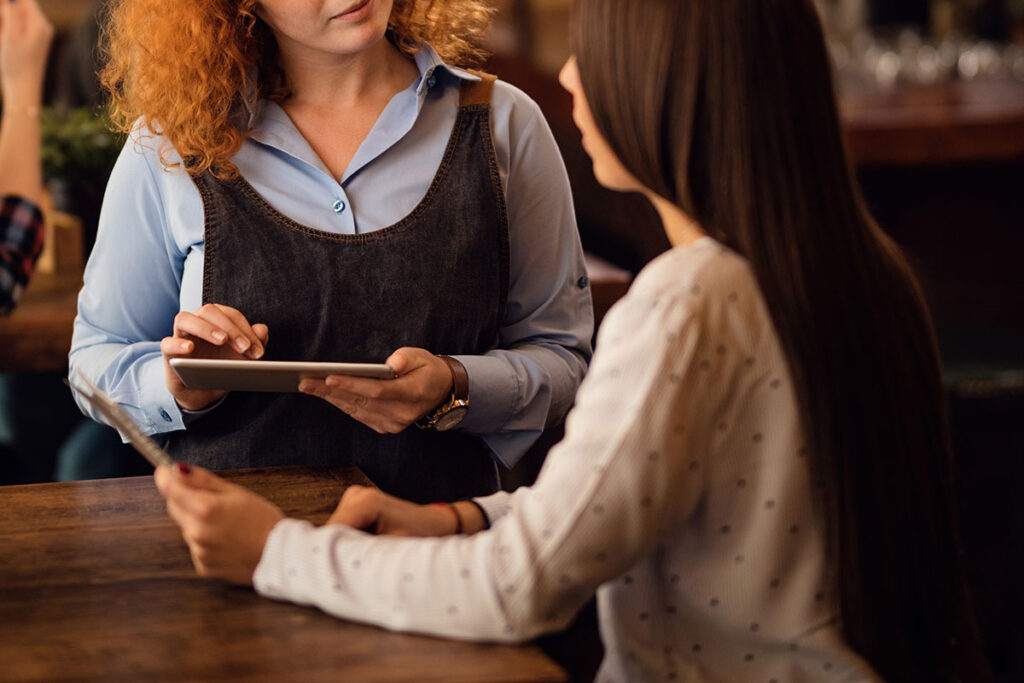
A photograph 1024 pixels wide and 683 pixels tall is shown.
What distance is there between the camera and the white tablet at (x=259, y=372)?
3.80 feet

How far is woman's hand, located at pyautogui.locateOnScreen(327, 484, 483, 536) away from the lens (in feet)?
3.68

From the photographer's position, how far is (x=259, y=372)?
3.84 feet

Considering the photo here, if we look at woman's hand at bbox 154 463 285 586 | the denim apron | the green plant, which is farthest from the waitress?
the green plant

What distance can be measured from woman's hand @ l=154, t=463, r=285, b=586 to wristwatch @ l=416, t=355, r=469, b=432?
421 millimetres

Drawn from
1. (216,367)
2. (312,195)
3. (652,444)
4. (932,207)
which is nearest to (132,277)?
(312,195)

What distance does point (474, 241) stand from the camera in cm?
153

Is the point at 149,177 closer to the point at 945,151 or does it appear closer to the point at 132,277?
→ the point at 132,277

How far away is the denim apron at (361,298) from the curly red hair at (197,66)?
0.06 metres

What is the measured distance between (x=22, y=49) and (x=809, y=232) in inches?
70.5

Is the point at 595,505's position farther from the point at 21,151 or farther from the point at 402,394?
the point at 21,151

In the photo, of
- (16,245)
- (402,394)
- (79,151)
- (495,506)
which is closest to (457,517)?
(495,506)

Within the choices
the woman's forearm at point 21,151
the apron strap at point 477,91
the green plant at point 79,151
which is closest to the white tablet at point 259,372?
the apron strap at point 477,91

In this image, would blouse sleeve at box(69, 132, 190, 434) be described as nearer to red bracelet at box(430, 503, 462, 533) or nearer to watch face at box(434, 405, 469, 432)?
watch face at box(434, 405, 469, 432)

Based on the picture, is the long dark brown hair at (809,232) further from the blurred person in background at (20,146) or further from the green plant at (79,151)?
the green plant at (79,151)
